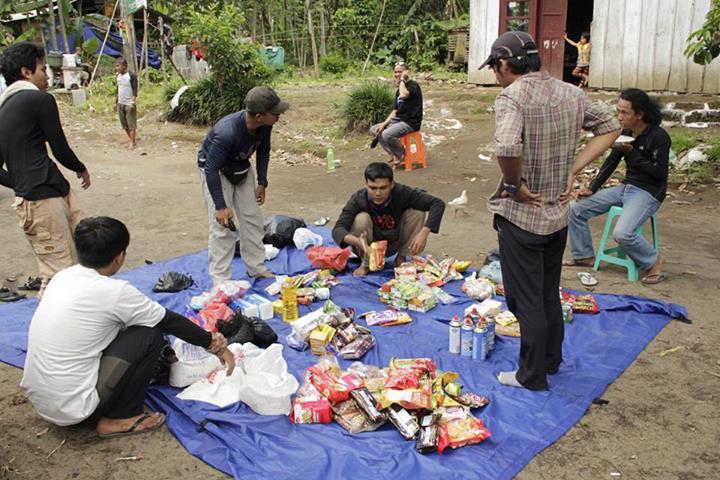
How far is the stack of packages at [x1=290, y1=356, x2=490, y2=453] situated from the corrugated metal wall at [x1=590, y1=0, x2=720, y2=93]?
1089 centimetres

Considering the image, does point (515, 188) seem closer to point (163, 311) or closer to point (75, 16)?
point (163, 311)

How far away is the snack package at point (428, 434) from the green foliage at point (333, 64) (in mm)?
19302

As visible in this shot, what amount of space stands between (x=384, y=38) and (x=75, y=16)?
35.6ft

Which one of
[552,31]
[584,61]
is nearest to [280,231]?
[584,61]

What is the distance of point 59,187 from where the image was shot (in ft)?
15.5

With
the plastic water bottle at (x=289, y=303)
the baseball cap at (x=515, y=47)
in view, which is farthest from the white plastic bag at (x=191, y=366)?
the baseball cap at (x=515, y=47)

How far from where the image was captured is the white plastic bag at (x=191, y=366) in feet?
12.5

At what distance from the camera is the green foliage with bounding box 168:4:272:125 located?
1369 cm

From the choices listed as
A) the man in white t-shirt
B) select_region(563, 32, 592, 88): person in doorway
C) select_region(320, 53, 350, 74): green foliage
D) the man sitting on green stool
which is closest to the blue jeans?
the man sitting on green stool

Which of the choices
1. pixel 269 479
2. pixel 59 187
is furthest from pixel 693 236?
pixel 59 187

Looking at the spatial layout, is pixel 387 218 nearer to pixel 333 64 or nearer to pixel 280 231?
pixel 280 231

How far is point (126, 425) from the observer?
343 cm

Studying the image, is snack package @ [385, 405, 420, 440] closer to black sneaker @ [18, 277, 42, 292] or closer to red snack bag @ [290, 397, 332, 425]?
red snack bag @ [290, 397, 332, 425]

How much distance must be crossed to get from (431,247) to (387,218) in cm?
119
